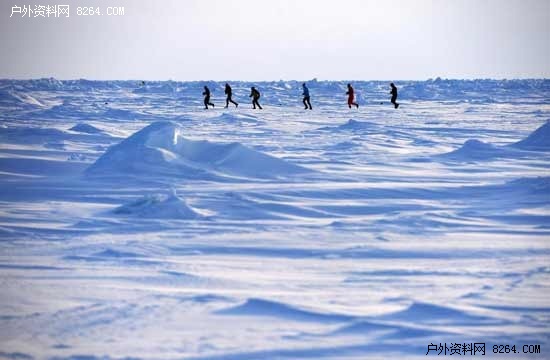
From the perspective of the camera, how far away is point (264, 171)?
1205 cm

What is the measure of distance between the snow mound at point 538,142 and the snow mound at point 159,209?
9994mm

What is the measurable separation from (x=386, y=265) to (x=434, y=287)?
0.81 meters

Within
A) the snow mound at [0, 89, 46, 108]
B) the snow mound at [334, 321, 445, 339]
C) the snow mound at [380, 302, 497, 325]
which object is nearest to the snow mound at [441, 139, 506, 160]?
the snow mound at [380, 302, 497, 325]

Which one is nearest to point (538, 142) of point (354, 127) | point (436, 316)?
point (354, 127)

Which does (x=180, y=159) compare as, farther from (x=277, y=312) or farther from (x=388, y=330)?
(x=388, y=330)

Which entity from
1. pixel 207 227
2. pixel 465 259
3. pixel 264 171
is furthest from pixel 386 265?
pixel 264 171

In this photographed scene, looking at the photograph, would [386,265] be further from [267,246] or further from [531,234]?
[531,234]

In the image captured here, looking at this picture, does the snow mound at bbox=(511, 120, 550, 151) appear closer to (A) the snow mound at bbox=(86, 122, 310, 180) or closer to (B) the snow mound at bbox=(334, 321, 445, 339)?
(A) the snow mound at bbox=(86, 122, 310, 180)

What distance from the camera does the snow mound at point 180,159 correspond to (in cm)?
1201

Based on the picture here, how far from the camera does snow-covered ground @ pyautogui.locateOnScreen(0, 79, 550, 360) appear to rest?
171 inches

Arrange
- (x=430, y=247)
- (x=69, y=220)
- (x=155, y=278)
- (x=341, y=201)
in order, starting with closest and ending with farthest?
(x=155, y=278), (x=430, y=247), (x=69, y=220), (x=341, y=201)

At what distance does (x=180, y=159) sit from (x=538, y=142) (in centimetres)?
840

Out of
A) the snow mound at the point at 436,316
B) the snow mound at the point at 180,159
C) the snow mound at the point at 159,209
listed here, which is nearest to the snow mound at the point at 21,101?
the snow mound at the point at 180,159

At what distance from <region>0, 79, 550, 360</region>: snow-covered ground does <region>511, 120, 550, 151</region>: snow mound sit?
183 cm
